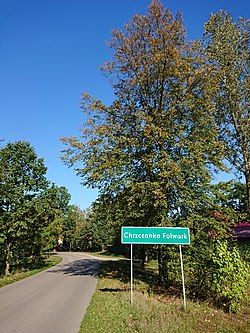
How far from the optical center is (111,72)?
19250 mm

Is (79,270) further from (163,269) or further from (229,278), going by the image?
(229,278)

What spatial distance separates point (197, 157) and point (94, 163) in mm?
5598

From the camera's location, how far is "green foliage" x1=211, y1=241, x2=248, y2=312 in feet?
35.1

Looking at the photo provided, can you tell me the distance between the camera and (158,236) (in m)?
12.4

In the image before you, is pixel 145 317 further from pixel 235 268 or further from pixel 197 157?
pixel 197 157

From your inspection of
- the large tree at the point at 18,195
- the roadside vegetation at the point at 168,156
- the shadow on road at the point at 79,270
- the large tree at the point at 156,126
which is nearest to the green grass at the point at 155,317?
the roadside vegetation at the point at 168,156

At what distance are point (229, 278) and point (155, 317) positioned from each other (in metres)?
3.00

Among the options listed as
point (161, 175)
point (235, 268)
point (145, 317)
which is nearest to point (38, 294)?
point (145, 317)

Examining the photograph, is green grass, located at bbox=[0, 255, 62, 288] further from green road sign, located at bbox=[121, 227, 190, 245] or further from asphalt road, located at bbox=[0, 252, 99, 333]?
green road sign, located at bbox=[121, 227, 190, 245]

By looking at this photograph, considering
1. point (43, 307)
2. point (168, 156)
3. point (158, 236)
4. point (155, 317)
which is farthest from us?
point (168, 156)

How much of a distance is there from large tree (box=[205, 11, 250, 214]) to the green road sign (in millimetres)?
10870

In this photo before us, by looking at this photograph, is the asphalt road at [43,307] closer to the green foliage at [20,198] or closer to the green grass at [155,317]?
the green grass at [155,317]

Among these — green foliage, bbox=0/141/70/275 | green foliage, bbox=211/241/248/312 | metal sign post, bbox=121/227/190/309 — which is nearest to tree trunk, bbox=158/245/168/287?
metal sign post, bbox=121/227/190/309

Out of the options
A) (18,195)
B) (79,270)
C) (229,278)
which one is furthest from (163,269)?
(18,195)
